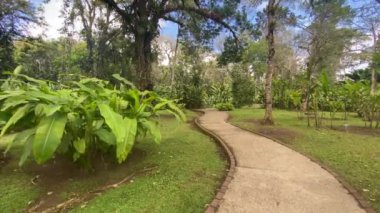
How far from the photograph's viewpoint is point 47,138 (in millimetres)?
3201

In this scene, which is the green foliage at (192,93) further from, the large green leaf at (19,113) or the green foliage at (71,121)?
the large green leaf at (19,113)

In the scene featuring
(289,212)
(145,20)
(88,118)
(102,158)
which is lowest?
(289,212)

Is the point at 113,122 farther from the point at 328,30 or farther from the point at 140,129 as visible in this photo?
the point at 328,30

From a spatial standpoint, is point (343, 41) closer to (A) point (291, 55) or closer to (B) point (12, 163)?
(A) point (291, 55)

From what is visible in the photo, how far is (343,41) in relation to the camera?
57.6 feet

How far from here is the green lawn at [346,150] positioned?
13.4ft

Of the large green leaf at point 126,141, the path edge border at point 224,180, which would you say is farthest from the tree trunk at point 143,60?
the large green leaf at point 126,141

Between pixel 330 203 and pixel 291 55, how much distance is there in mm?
30247

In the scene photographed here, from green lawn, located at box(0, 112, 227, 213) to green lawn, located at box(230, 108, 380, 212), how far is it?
1.84 metres

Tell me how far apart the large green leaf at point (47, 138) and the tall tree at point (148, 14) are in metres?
8.33

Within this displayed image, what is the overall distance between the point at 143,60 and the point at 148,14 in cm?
179

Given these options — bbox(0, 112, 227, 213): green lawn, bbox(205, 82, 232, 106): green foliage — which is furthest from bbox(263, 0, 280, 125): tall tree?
bbox(205, 82, 232, 106): green foliage

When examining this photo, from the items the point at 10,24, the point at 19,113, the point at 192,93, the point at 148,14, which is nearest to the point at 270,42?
the point at 148,14

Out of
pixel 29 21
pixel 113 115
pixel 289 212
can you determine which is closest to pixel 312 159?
pixel 289 212
